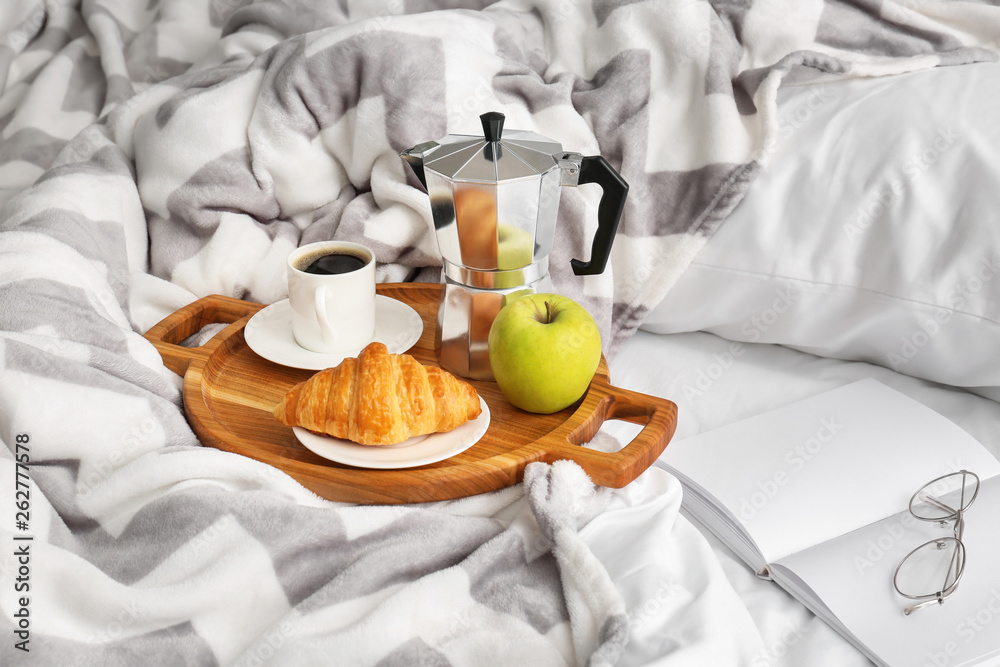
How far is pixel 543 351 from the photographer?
67 centimetres

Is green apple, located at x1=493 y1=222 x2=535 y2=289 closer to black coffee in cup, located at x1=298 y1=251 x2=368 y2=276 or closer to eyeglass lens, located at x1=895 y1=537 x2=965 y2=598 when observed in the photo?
black coffee in cup, located at x1=298 y1=251 x2=368 y2=276

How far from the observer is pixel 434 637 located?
53cm

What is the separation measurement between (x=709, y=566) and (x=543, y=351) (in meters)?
0.22

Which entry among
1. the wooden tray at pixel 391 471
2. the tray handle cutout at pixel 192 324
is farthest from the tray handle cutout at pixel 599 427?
the tray handle cutout at pixel 192 324

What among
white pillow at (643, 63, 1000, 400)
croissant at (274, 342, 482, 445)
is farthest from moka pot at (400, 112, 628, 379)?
white pillow at (643, 63, 1000, 400)

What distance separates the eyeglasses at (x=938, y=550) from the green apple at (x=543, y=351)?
296 millimetres

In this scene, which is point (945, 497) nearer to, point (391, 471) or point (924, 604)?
point (924, 604)

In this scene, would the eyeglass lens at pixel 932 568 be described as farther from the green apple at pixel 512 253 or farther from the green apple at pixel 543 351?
the green apple at pixel 512 253

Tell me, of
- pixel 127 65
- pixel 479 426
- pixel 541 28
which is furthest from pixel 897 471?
pixel 127 65

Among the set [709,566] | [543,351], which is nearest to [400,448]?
[543,351]

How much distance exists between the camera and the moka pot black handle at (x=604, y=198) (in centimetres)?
70

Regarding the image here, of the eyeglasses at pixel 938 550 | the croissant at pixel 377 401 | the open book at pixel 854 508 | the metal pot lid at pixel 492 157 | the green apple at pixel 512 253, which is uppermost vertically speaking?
the metal pot lid at pixel 492 157

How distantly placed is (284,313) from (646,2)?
0.59m

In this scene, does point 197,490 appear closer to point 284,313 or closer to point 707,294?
point 284,313
